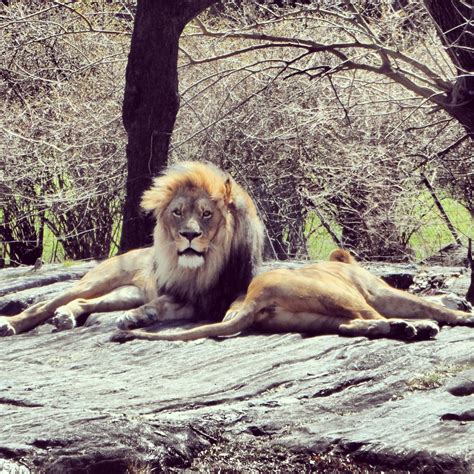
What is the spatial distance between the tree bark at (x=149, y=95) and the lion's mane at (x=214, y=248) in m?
1.85

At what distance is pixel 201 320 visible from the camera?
782 cm

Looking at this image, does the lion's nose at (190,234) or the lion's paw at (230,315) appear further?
the lion's nose at (190,234)

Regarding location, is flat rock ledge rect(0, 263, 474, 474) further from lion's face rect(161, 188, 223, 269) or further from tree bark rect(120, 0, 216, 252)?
tree bark rect(120, 0, 216, 252)

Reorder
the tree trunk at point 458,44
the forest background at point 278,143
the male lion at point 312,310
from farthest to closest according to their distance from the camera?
the forest background at point 278,143 < the tree trunk at point 458,44 < the male lion at point 312,310

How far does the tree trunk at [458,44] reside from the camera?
31.7 ft

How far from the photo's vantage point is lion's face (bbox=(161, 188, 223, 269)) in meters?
7.68

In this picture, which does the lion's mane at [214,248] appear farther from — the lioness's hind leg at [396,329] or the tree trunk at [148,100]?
the tree trunk at [148,100]

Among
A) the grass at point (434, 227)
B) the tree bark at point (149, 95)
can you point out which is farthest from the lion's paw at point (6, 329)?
the grass at point (434, 227)

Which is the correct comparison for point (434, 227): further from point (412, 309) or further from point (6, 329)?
point (6, 329)

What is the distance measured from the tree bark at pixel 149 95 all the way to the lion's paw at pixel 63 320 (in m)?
1.89

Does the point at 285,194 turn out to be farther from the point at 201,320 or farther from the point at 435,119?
the point at 201,320

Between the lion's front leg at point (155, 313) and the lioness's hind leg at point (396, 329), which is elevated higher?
the lion's front leg at point (155, 313)

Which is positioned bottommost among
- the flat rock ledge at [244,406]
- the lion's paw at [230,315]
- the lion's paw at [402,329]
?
the flat rock ledge at [244,406]

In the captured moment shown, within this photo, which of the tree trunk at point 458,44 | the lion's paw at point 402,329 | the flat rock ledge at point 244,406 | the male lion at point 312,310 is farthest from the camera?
the tree trunk at point 458,44
